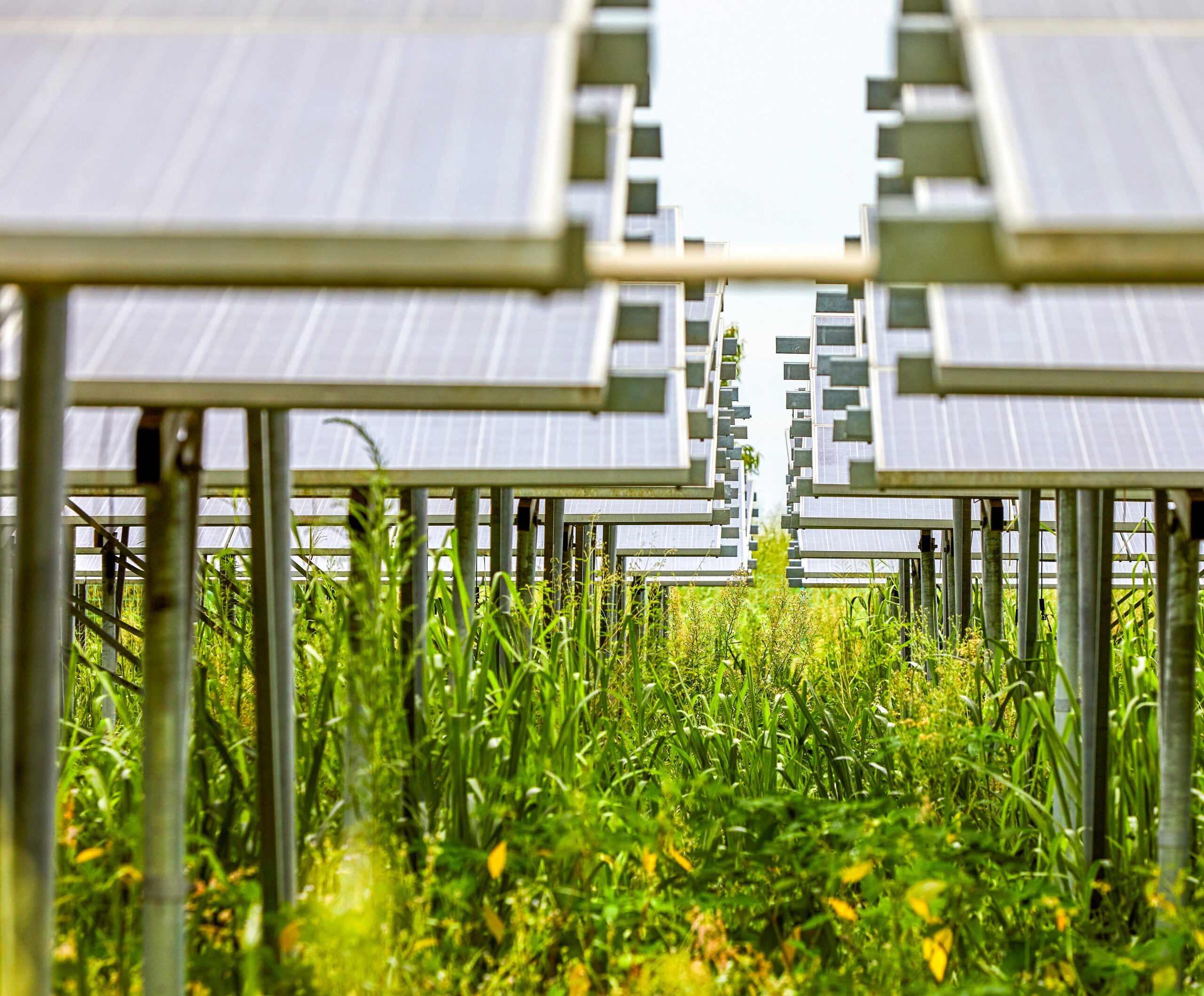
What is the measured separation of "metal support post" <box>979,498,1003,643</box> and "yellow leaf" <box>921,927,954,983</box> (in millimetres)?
4031

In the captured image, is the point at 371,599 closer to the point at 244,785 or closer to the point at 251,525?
the point at 251,525

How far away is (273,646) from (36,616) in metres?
1.30

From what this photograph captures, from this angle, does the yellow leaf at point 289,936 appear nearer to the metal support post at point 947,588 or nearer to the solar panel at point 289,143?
the solar panel at point 289,143

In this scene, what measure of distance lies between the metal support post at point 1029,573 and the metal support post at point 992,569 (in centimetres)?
141

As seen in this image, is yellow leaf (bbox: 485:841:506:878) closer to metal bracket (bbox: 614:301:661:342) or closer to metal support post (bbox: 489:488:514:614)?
metal bracket (bbox: 614:301:661:342)

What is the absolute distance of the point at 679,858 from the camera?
4.07 m

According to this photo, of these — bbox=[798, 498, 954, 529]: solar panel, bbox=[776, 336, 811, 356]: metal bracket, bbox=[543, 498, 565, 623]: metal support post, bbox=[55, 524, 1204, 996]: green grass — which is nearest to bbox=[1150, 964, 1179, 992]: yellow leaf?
bbox=[55, 524, 1204, 996]: green grass

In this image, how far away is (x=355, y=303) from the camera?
3887mm

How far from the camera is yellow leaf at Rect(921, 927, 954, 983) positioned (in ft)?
11.9

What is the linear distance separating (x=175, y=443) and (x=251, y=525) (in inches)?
14.9

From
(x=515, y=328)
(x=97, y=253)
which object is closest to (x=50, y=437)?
(x=97, y=253)

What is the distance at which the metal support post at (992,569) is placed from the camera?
759cm

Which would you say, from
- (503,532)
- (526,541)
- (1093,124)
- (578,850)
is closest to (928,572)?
(526,541)

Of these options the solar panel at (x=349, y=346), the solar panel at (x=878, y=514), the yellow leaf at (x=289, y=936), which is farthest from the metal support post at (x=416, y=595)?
the solar panel at (x=878, y=514)
